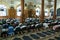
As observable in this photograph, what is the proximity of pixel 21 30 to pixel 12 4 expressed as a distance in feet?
43.6

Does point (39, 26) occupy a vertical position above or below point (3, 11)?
below

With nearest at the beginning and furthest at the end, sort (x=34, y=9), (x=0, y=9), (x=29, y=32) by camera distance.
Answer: (x=29, y=32), (x=0, y=9), (x=34, y=9)

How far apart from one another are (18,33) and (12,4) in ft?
44.3

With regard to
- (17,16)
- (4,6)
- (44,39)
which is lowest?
(44,39)

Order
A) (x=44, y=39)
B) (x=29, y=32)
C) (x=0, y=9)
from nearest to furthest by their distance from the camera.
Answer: (x=44, y=39) → (x=29, y=32) → (x=0, y=9)

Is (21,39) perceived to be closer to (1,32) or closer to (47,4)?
(1,32)

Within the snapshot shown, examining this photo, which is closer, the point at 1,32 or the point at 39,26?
the point at 1,32

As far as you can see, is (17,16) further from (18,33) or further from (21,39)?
(21,39)

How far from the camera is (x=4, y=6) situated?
80.1 ft

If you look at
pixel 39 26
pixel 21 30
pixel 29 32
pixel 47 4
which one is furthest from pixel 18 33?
pixel 47 4

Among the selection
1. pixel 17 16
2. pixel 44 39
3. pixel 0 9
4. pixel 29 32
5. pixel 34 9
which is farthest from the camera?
pixel 34 9

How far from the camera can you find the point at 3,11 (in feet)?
79.6

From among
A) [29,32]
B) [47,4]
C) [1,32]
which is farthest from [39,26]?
[47,4]

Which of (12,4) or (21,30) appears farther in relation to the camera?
(12,4)
